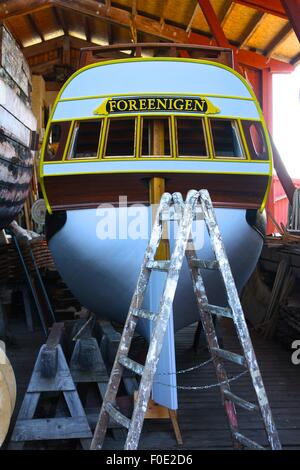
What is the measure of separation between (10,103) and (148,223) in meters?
2.77

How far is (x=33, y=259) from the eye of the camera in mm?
6207

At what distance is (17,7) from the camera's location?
8703mm

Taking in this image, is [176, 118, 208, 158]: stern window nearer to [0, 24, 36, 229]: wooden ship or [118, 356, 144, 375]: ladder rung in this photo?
[0, 24, 36, 229]: wooden ship

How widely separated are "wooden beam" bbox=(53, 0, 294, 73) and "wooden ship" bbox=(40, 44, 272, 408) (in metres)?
8.08

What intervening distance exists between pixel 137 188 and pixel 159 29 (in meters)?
9.73

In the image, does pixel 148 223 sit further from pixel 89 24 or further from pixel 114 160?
pixel 89 24

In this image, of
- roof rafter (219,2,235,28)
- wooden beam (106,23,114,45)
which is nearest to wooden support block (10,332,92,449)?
roof rafter (219,2,235,28)

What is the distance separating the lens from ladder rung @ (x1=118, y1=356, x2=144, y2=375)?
7.98 ft

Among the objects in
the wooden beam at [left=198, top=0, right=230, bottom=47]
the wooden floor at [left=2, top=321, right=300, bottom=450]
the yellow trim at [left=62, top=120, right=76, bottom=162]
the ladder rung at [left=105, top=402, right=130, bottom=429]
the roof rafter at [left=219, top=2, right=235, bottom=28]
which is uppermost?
the roof rafter at [left=219, top=2, right=235, bottom=28]

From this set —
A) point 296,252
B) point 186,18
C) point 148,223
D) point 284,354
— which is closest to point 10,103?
point 148,223

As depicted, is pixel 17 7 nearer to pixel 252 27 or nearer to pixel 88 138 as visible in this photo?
pixel 88 138

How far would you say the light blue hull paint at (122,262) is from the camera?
3.61 meters

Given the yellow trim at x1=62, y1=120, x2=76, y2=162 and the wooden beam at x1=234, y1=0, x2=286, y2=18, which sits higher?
the wooden beam at x1=234, y1=0, x2=286, y2=18

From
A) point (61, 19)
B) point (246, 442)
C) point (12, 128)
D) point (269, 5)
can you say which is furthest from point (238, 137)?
point (61, 19)
